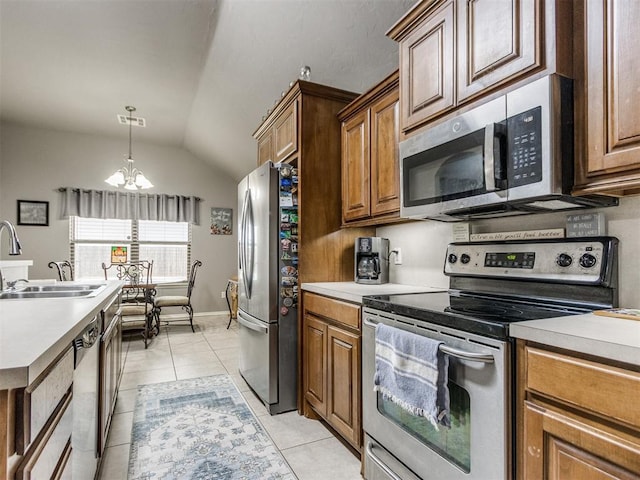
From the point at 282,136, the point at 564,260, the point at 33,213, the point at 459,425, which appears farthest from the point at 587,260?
the point at 33,213

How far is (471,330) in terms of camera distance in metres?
1.15

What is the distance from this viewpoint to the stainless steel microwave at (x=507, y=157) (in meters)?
1.18

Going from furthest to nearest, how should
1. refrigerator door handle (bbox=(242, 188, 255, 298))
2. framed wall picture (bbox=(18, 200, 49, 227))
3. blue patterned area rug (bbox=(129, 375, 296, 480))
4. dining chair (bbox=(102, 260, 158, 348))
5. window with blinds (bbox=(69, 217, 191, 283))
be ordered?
window with blinds (bbox=(69, 217, 191, 283)) → framed wall picture (bbox=(18, 200, 49, 227)) → dining chair (bbox=(102, 260, 158, 348)) → refrigerator door handle (bbox=(242, 188, 255, 298)) → blue patterned area rug (bbox=(129, 375, 296, 480))

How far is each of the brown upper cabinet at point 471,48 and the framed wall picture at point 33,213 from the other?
5736 millimetres

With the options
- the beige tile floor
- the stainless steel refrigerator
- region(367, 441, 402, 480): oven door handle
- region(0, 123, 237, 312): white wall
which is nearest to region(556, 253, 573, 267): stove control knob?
region(367, 441, 402, 480): oven door handle

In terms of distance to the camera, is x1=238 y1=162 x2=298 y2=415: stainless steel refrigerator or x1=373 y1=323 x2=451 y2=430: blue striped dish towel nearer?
x1=373 y1=323 x2=451 y2=430: blue striped dish towel

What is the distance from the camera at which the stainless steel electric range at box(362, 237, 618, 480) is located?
1.07 m

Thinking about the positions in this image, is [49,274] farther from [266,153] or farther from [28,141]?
[266,153]

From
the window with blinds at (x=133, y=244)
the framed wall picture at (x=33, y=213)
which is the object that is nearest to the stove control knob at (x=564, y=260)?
the window with blinds at (x=133, y=244)

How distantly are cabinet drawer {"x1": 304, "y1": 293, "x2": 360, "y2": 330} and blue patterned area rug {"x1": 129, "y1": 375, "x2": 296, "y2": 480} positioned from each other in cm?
79

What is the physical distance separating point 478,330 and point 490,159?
2.04 feet

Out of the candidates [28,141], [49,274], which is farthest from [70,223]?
[28,141]

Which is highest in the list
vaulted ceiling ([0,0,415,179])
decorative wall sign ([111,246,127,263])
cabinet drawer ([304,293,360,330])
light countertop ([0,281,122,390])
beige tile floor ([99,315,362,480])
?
vaulted ceiling ([0,0,415,179])

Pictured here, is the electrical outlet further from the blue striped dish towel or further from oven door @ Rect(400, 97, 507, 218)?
the blue striped dish towel
